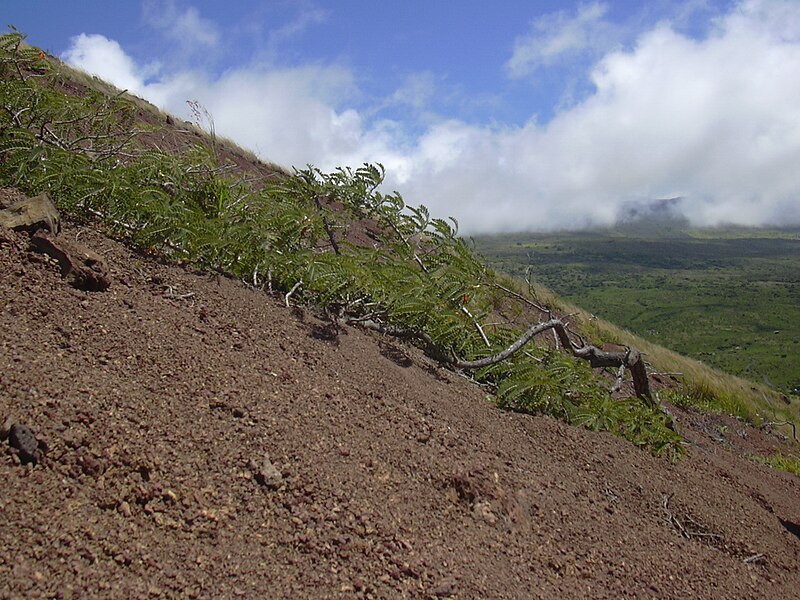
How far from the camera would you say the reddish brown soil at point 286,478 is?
1.38m

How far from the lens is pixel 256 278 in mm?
3178

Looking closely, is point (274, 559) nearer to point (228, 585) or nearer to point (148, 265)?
point (228, 585)

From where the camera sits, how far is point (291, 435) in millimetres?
1921

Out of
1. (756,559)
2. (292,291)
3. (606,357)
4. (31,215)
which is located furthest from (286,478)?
(606,357)

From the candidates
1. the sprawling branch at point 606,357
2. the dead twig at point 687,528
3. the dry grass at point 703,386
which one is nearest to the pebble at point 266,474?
the dead twig at point 687,528

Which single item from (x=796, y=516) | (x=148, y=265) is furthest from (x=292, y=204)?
(x=796, y=516)

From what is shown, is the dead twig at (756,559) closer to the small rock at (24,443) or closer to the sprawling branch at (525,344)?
the sprawling branch at (525,344)

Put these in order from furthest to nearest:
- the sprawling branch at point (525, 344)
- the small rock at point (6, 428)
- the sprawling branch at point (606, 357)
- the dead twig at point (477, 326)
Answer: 1. the sprawling branch at point (606, 357)
2. the dead twig at point (477, 326)
3. the sprawling branch at point (525, 344)
4. the small rock at point (6, 428)

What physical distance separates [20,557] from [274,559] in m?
0.52

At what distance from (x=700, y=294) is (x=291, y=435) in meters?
96.8

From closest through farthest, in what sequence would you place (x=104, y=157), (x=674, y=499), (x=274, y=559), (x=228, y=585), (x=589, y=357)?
(x=228, y=585)
(x=274, y=559)
(x=674, y=499)
(x=104, y=157)
(x=589, y=357)

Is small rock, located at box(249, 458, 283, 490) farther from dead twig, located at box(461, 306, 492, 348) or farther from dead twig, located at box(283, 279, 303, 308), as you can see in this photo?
dead twig, located at box(461, 306, 492, 348)

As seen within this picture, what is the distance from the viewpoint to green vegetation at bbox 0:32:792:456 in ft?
9.74

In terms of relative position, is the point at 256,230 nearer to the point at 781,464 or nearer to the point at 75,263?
the point at 75,263
